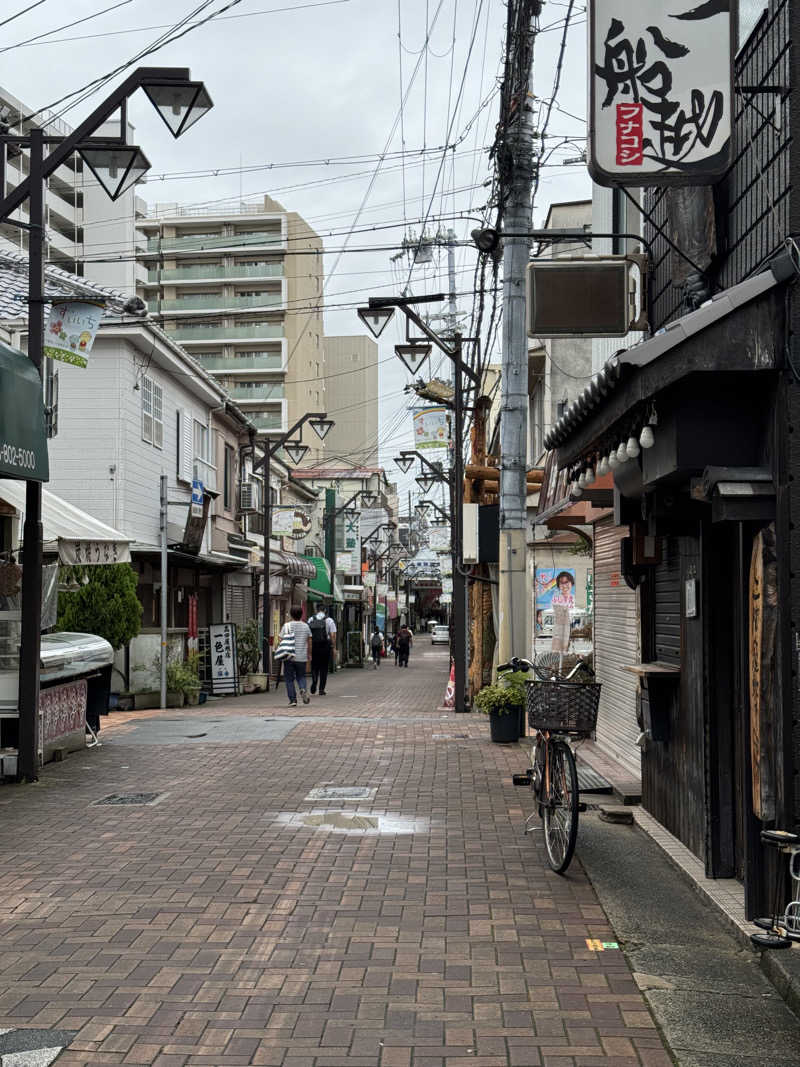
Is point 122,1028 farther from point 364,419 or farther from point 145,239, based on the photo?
point 364,419

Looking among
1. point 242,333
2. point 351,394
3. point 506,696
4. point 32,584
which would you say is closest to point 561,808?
point 32,584

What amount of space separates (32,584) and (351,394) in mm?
80329

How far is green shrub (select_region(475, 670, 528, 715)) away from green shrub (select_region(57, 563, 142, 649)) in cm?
873

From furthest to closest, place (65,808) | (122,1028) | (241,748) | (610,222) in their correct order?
(241,748) → (610,222) → (65,808) → (122,1028)

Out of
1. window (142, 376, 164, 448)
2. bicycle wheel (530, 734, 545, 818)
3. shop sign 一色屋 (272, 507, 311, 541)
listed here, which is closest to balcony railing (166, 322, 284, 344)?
shop sign 一色屋 (272, 507, 311, 541)

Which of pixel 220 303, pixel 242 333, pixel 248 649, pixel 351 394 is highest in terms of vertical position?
pixel 220 303

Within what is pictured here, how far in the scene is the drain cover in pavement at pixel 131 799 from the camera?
10875 mm

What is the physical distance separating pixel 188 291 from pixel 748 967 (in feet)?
238

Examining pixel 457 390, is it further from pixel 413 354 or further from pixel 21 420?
pixel 21 420

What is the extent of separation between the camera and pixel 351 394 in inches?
A: 3605

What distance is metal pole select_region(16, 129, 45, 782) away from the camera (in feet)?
39.4

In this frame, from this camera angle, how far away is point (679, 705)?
8.59 metres

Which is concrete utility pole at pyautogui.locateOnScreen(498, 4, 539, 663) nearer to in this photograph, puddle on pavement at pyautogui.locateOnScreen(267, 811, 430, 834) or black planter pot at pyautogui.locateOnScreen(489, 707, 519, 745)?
black planter pot at pyautogui.locateOnScreen(489, 707, 519, 745)

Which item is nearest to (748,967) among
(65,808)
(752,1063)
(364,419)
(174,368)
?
(752,1063)
